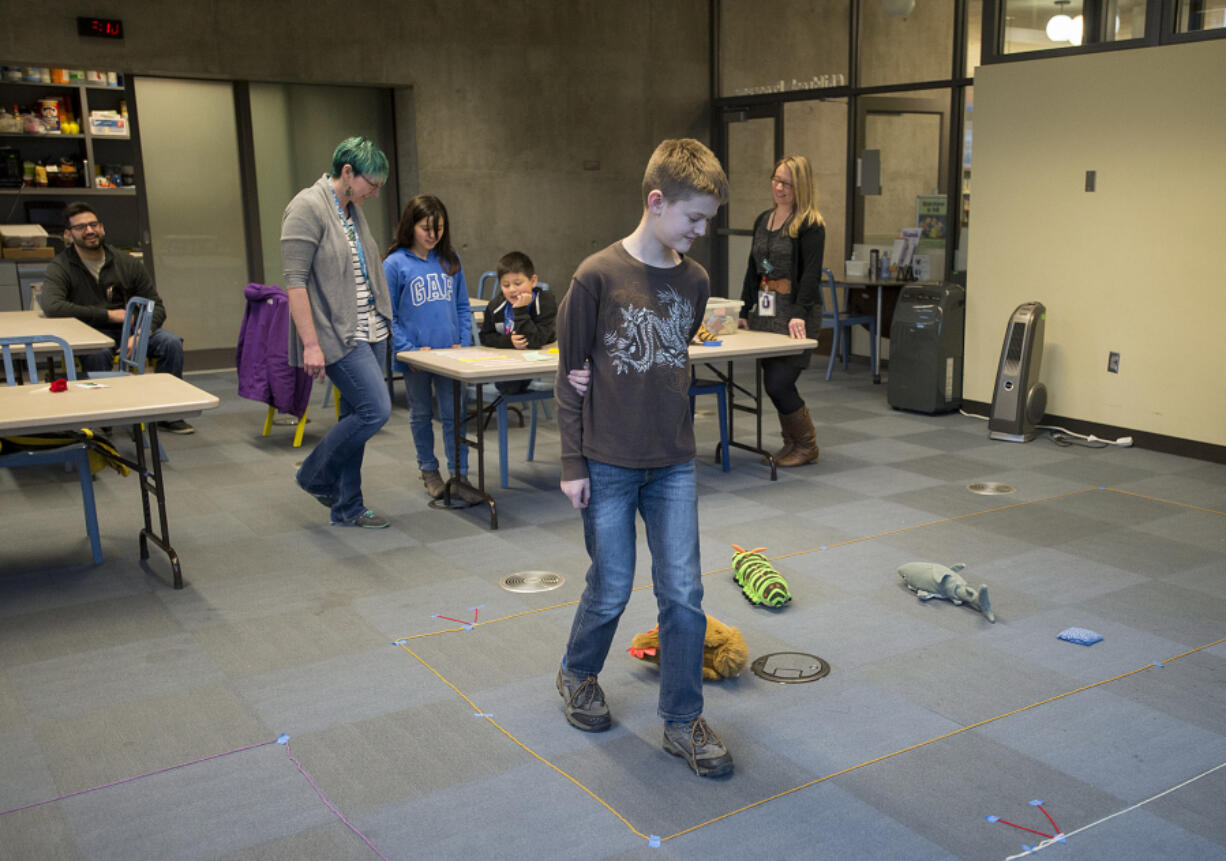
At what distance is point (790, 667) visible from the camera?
3.38m

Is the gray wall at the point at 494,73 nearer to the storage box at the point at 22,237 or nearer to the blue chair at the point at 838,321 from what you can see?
the storage box at the point at 22,237

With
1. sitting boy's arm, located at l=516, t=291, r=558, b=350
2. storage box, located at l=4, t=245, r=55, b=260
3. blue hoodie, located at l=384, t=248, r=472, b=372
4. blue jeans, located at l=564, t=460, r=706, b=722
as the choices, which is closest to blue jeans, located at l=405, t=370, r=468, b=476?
blue hoodie, located at l=384, t=248, r=472, b=372

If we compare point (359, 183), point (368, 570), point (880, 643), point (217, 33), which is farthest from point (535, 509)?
point (217, 33)

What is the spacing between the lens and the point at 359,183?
4344mm

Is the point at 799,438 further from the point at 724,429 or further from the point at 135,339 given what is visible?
the point at 135,339

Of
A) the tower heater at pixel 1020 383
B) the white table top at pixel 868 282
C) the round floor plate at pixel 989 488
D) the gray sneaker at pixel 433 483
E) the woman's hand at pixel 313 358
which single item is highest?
the white table top at pixel 868 282

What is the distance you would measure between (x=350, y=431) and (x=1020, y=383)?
4.04m

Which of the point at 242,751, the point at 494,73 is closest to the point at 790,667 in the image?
the point at 242,751

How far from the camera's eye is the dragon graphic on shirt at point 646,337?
2582mm

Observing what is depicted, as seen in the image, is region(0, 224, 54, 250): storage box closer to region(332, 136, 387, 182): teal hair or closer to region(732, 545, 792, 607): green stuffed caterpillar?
region(332, 136, 387, 182): teal hair

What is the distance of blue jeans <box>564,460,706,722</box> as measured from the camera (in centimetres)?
264

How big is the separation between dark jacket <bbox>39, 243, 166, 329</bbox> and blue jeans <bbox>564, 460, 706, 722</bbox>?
15.1 feet

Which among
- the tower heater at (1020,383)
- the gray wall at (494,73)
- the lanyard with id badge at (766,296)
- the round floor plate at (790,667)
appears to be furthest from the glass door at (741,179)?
the round floor plate at (790,667)

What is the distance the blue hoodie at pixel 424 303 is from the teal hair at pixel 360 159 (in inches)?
28.3
